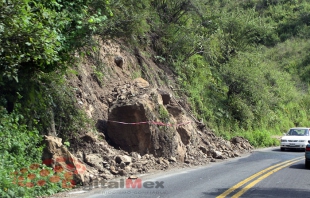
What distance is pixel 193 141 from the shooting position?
19.1 m

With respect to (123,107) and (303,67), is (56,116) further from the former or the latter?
(303,67)

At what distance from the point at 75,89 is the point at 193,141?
260 inches

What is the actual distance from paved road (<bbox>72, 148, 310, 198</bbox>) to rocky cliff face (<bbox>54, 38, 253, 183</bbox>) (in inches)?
46.6

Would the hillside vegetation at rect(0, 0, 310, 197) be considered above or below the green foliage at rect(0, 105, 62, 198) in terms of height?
above

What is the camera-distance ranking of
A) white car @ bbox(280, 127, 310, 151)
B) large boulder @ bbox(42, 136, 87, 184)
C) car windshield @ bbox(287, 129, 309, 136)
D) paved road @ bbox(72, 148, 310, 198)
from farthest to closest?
car windshield @ bbox(287, 129, 309, 136)
white car @ bbox(280, 127, 310, 151)
large boulder @ bbox(42, 136, 87, 184)
paved road @ bbox(72, 148, 310, 198)

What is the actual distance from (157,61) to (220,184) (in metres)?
13.9

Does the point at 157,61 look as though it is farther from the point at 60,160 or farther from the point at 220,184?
the point at 60,160

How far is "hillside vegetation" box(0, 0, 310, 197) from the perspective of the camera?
9.83 meters

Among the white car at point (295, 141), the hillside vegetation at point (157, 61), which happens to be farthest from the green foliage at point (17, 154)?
the white car at point (295, 141)

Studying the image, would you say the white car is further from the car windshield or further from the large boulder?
the large boulder

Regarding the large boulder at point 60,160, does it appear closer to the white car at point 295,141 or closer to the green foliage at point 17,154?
the green foliage at point 17,154

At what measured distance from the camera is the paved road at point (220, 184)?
1012cm

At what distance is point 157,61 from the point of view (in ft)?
80.8

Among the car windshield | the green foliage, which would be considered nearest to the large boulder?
the green foliage
